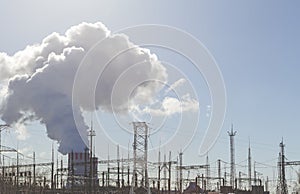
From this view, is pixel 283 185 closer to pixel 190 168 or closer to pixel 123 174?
pixel 190 168

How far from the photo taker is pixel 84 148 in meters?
76.3

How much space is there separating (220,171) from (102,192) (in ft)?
71.5

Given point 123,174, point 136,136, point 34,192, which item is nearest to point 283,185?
point 136,136

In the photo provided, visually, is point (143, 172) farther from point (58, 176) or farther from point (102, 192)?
point (58, 176)

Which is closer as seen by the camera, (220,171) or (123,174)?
(123,174)

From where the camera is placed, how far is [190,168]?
79750mm

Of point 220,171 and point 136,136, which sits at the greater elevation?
point 136,136

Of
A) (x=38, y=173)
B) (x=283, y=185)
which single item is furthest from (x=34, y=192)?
(x=283, y=185)

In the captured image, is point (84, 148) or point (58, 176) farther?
point (58, 176)

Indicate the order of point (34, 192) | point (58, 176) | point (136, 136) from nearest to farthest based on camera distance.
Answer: point (136, 136) < point (34, 192) < point (58, 176)

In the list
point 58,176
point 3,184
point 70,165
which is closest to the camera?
point 3,184

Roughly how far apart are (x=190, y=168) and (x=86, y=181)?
54.9ft

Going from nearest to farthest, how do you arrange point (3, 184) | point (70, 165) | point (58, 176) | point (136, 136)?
1. point (136, 136)
2. point (3, 184)
3. point (70, 165)
4. point (58, 176)

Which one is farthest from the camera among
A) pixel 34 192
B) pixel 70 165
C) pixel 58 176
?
pixel 58 176
